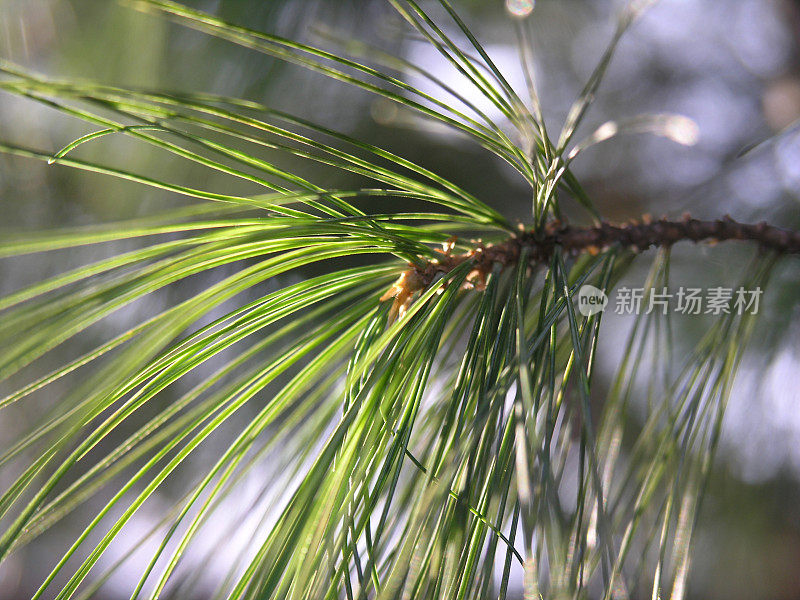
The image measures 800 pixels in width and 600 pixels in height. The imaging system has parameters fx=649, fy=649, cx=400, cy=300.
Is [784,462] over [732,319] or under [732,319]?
over

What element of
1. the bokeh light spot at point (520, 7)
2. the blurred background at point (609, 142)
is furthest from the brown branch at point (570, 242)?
the blurred background at point (609, 142)

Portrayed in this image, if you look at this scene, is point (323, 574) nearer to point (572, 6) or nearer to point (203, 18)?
point (203, 18)

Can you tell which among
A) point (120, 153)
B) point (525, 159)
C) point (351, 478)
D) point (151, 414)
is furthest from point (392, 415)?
point (151, 414)

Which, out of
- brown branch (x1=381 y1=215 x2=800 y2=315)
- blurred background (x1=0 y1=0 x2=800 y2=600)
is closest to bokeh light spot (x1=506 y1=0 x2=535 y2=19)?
brown branch (x1=381 y1=215 x2=800 y2=315)

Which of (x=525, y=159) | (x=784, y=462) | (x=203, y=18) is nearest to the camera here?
(x=203, y=18)

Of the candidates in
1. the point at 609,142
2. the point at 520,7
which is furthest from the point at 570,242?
the point at 609,142

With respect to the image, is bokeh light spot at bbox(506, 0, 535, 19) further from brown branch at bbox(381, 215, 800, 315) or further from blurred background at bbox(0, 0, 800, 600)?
blurred background at bbox(0, 0, 800, 600)
